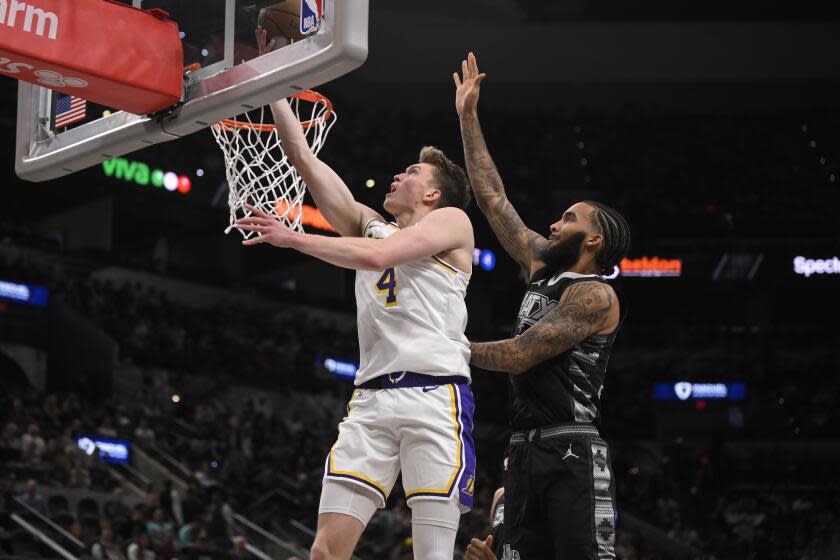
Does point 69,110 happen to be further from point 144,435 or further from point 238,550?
A: point 144,435

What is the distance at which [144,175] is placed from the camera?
26.2m

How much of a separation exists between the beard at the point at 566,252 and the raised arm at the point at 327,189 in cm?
79

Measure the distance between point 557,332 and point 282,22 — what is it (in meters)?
1.69

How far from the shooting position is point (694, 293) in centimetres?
2939

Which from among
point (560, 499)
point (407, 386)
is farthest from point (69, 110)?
point (560, 499)

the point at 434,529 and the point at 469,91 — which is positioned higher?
the point at 469,91

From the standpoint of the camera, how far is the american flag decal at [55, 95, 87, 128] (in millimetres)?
5242

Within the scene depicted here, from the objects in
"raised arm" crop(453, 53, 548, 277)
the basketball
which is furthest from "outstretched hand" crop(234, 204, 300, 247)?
"raised arm" crop(453, 53, 548, 277)

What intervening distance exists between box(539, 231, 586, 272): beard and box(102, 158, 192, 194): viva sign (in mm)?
21837

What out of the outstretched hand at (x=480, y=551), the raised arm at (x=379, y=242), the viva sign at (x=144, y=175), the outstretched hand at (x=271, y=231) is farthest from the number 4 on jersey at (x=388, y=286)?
the viva sign at (x=144, y=175)

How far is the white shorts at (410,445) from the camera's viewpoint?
4.11 m

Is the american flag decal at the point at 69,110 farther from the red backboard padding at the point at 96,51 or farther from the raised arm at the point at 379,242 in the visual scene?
the raised arm at the point at 379,242

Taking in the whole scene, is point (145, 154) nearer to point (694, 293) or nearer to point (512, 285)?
point (512, 285)

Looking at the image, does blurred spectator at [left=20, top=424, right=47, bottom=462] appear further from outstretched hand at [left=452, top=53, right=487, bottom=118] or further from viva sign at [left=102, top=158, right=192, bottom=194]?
outstretched hand at [left=452, top=53, right=487, bottom=118]
